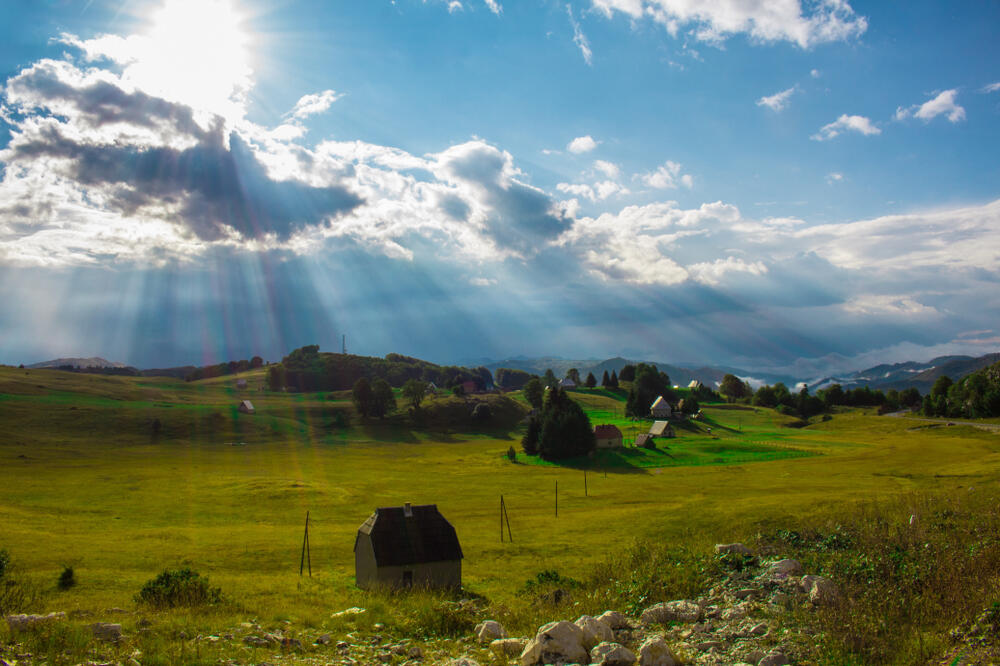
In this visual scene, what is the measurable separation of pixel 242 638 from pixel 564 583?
505 inches

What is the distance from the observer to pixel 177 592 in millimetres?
21922

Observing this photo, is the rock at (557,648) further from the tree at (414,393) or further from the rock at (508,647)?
the tree at (414,393)

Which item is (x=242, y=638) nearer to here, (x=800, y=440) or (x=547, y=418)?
(x=547, y=418)

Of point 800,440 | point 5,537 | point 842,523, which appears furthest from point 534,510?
point 800,440

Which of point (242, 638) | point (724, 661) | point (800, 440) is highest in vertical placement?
point (724, 661)

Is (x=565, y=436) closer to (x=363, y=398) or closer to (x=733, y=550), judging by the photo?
(x=363, y=398)

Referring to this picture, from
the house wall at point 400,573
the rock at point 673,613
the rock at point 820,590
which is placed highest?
the rock at point 820,590

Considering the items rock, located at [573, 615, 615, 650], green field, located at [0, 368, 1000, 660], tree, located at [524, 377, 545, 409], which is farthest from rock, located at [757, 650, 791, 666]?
tree, located at [524, 377, 545, 409]

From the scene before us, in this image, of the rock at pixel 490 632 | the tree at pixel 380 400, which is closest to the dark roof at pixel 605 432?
the tree at pixel 380 400

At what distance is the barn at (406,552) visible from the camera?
26.6 m

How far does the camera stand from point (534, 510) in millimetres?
54906

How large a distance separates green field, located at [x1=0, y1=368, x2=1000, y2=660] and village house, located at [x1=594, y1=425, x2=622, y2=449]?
4.79 m

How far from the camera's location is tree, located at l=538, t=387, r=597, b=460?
98438 millimetres

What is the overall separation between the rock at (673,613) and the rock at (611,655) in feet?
8.99
